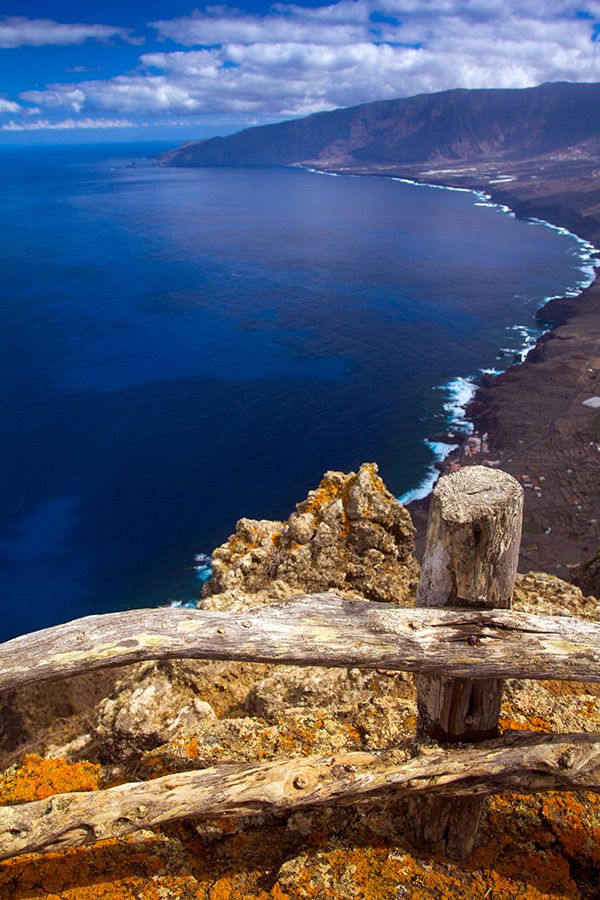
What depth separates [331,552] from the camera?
12.4m

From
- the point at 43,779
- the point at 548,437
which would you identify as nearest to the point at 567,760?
the point at 43,779

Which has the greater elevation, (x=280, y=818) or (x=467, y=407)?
(x=280, y=818)

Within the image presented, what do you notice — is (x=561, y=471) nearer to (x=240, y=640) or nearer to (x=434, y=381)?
(x=434, y=381)

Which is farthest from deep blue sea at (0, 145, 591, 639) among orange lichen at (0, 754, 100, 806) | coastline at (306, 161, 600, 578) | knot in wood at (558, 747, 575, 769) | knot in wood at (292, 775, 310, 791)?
knot in wood at (558, 747, 575, 769)

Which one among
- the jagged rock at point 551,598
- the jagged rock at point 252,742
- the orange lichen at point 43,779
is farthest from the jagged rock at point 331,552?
the orange lichen at point 43,779

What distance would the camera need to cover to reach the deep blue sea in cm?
4725

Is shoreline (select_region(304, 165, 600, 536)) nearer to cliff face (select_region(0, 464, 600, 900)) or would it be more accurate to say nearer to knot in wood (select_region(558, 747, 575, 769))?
cliff face (select_region(0, 464, 600, 900))

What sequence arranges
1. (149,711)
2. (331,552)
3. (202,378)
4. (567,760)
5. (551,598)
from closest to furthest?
(567,760)
(149,711)
(551,598)
(331,552)
(202,378)

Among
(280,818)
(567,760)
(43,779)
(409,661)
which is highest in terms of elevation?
(409,661)

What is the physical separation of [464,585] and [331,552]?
25.6 feet

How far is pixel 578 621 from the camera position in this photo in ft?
16.0

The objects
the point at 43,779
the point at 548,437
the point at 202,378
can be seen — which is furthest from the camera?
the point at 202,378

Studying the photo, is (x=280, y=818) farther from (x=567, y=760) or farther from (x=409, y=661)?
(x=567, y=760)

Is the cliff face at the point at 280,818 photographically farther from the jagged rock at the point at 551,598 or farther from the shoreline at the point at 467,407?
the shoreline at the point at 467,407
